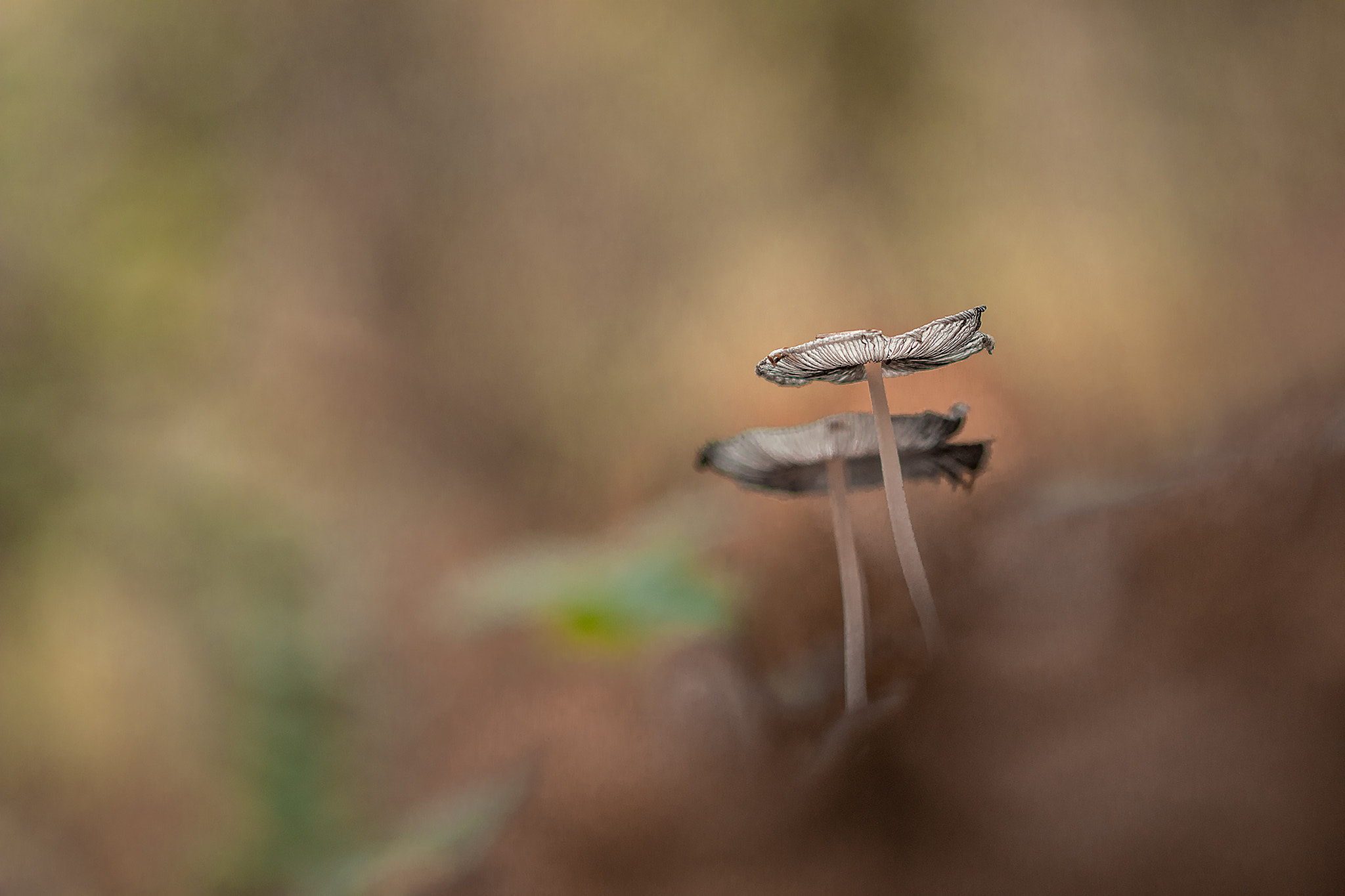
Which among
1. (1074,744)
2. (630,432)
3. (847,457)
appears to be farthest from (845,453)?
(630,432)

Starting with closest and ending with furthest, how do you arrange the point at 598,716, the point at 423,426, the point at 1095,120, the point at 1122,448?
the point at 598,716 < the point at 1122,448 < the point at 1095,120 < the point at 423,426

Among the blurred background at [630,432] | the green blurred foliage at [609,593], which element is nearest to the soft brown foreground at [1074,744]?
the blurred background at [630,432]

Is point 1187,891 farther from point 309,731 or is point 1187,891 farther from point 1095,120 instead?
point 1095,120

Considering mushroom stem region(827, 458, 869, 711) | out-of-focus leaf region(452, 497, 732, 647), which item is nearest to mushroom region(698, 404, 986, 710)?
mushroom stem region(827, 458, 869, 711)

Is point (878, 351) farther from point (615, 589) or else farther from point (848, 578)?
point (615, 589)

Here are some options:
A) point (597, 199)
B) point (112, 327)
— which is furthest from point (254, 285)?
point (597, 199)

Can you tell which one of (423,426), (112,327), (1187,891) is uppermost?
(112,327)
